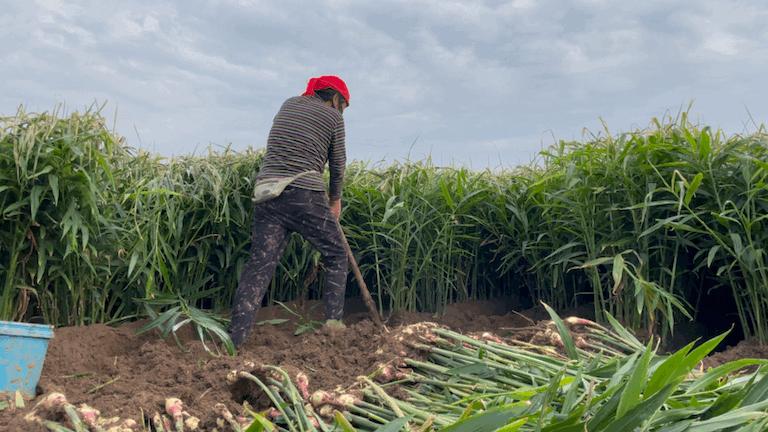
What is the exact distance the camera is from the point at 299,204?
393 cm

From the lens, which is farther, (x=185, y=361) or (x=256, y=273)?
(x=256, y=273)

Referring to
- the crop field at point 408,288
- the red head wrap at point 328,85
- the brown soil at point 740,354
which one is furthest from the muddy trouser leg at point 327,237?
the brown soil at point 740,354

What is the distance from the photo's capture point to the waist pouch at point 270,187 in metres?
3.86

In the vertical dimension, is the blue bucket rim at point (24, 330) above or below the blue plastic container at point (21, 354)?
above

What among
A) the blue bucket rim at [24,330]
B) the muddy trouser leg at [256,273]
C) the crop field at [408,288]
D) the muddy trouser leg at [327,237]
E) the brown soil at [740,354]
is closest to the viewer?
the crop field at [408,288]

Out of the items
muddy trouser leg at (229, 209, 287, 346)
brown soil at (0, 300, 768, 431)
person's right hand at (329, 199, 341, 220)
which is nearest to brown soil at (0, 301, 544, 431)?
brown soil at (0, 300, 768, 431)

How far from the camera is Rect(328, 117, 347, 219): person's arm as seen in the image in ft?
13.6

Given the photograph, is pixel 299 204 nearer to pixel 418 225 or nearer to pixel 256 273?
pixel 256 273

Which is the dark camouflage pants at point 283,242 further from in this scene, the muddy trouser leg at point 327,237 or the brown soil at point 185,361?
the brown soil at point 185,361

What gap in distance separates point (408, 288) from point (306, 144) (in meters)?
1.24

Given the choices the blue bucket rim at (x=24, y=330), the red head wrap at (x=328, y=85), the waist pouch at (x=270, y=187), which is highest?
the red head wrap at (x=328, y=85)

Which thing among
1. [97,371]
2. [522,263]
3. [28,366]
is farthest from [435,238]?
[28,366]

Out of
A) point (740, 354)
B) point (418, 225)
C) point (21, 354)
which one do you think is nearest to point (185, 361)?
point (21, 354)

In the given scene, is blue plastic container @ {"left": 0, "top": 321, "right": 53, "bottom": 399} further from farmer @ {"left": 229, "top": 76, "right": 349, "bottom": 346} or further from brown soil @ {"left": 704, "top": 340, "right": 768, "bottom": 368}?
brown soil @ {"left": 704, "top": 340, "right": 768, "bottom": 368}
